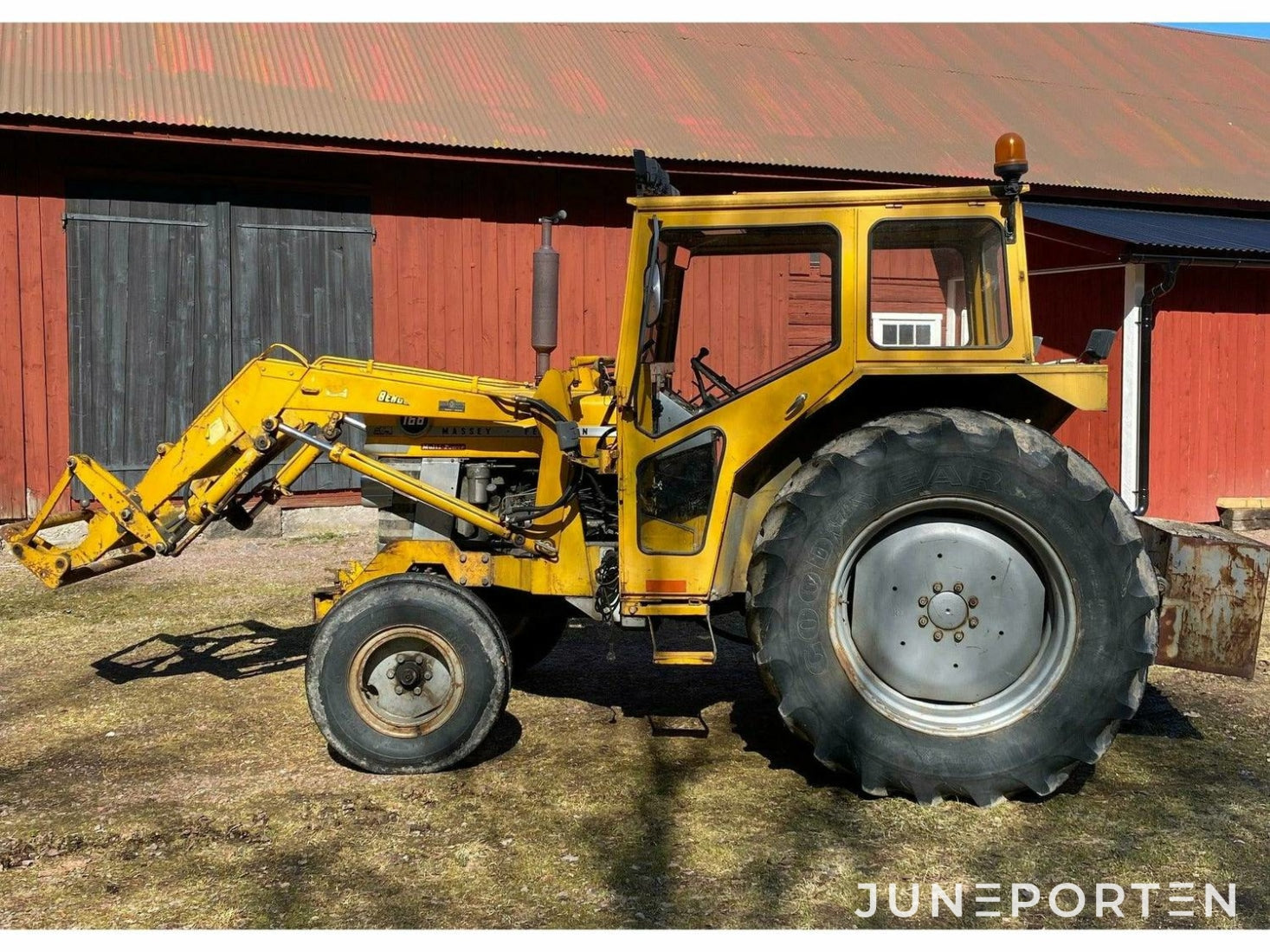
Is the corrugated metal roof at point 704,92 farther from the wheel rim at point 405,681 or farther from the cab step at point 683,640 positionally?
the wheel rim at point 405,681

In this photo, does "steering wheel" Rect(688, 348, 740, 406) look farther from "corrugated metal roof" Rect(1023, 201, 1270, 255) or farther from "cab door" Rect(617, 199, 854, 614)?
"corrugated metal roof" Rect(1023, 201, 1270, 255)

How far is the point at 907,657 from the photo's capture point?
3980 mm

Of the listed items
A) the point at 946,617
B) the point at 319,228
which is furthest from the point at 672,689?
the point at 319,228

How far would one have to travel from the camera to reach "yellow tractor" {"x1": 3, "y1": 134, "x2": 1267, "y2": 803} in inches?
150

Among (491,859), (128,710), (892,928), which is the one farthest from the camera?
(128,710)

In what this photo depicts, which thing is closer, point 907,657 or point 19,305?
point 907,657

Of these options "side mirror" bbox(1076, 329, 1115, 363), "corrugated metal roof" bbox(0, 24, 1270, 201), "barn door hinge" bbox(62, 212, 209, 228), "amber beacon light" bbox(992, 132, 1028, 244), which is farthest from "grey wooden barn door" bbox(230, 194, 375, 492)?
"side mirror" bbox(1076, 329, 1115, 363)

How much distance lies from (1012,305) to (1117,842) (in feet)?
6.11

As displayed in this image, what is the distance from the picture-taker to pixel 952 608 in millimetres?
3965

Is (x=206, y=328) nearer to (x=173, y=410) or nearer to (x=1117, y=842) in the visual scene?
(x=173, y=410)

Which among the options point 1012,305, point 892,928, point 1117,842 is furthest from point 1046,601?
point 892,928

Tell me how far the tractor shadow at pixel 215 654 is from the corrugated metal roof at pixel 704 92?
15.9ft

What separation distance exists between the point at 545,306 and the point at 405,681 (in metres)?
1.79

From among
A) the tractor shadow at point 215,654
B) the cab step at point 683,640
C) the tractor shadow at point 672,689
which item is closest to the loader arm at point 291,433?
the cab step at point 683,640
